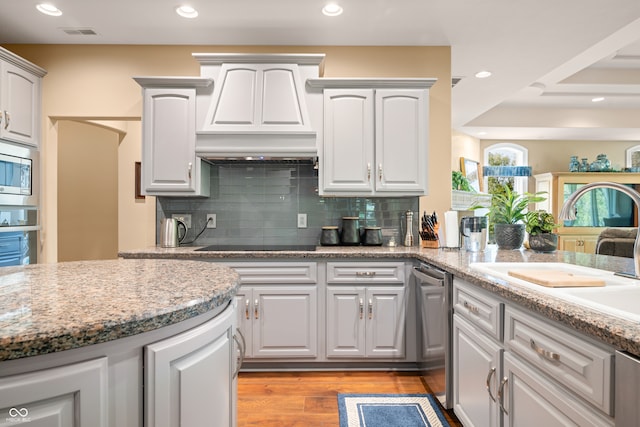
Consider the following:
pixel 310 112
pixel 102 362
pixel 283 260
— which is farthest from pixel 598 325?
pixel 310 112

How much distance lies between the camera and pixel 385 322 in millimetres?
2645

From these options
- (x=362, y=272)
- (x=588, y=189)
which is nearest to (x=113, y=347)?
(x=588, y=189)

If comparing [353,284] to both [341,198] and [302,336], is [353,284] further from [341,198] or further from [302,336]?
[341,198]

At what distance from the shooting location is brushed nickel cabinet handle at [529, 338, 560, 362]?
1.09 m

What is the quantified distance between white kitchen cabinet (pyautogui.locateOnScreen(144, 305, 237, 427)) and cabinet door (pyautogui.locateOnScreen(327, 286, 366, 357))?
58.6 inches

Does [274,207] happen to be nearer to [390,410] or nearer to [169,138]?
[169,138]

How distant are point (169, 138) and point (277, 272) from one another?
138 cm

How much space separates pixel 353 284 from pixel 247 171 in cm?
141

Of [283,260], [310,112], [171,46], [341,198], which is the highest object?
[171,46]

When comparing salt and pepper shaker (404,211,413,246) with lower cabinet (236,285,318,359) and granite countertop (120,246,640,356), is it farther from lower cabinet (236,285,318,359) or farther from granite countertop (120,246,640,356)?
lower cabinet (236,285,318,359)

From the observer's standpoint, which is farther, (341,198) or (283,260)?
(341,198)

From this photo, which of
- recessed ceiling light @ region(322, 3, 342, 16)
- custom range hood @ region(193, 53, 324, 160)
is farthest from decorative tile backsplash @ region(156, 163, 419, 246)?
recessed ceiling light @ region(322, 3, 342, 16)

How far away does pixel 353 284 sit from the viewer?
2.65 meters

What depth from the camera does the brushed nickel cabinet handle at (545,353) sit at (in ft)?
3.57
